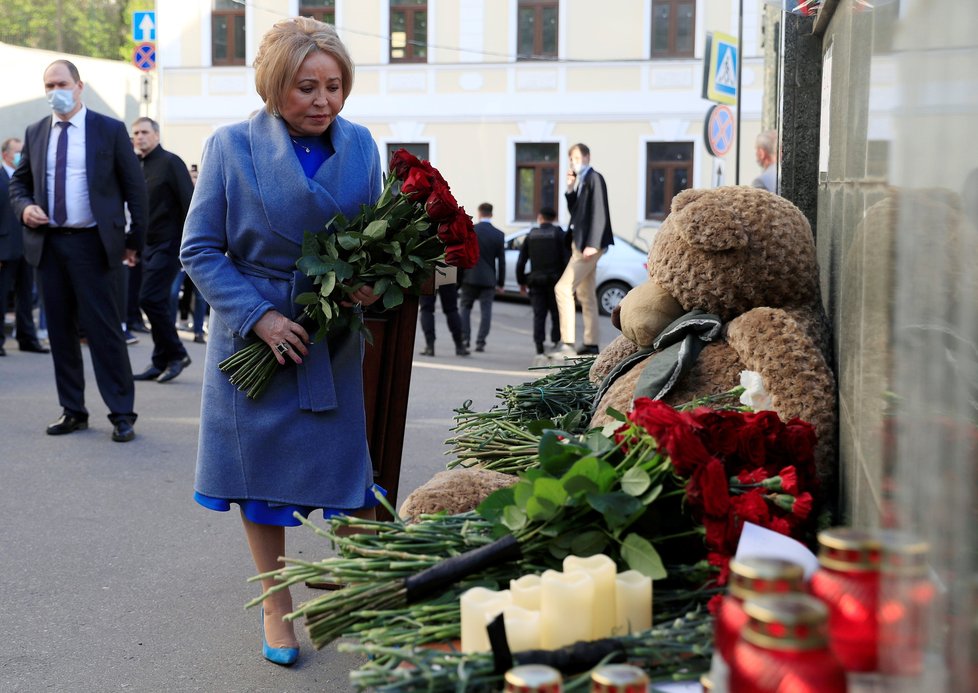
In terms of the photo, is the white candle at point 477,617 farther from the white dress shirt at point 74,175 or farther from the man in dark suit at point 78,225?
the white dress shirt at point 74,175

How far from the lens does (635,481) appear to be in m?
2.41

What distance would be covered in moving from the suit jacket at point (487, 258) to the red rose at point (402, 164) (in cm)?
954

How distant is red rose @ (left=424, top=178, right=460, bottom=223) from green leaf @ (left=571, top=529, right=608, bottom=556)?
1.58 m

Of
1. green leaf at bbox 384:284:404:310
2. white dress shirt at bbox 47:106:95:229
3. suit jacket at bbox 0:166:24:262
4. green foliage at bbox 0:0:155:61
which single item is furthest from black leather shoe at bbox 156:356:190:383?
green foliage at bbox 0:0:155:61

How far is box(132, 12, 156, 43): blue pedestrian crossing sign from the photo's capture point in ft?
58.6

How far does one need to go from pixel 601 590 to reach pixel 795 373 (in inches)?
44.4

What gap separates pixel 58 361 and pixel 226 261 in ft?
13.6

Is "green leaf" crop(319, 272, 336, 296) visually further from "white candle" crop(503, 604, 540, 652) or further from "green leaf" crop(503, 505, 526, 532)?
"white candle" crop(503, 604, 540, 652)

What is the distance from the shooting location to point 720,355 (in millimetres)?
3322

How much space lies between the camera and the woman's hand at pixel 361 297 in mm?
3596

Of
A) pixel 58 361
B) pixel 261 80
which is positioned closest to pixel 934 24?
pixel 261 80

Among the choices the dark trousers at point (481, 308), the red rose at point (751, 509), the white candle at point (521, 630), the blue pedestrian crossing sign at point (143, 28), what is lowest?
the dark trousers at point (481, 308)

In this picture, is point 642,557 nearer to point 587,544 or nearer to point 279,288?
point 587,544

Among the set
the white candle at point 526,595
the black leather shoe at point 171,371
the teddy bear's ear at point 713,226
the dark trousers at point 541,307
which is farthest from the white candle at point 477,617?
the dark trousers at point 541,307
